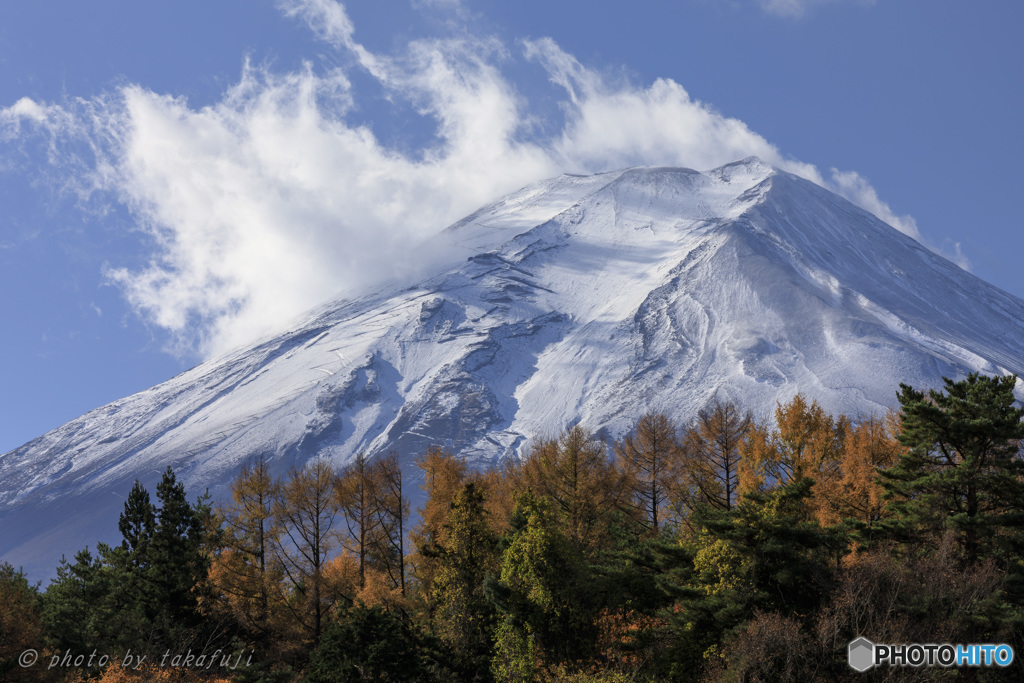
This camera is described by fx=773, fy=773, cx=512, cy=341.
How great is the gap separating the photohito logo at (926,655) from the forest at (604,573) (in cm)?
34

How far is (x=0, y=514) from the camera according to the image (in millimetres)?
177500

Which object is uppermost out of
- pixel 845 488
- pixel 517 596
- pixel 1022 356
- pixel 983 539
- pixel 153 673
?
pixel 1022 356

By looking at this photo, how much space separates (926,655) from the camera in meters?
21.7

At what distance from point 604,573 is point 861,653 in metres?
10.6

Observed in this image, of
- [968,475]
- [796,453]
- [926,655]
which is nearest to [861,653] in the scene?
[926,655]

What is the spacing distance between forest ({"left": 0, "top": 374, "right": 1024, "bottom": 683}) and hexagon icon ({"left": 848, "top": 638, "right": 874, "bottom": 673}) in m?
0.47

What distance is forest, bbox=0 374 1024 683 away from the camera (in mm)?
23500

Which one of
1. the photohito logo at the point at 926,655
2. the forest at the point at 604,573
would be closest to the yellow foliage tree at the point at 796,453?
the forest at the point at 604,573

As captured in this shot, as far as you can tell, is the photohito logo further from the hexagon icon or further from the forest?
the forest

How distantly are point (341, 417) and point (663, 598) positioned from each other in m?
153

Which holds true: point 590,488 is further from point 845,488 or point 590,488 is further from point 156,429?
point 156,429

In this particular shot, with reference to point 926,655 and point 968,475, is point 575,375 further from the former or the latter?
point 926,655

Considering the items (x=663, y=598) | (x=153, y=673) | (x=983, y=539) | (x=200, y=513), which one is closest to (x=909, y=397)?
(x=983, y=539)

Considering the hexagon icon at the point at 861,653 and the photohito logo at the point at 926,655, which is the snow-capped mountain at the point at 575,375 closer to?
the photohito logo at the point at 926,655
